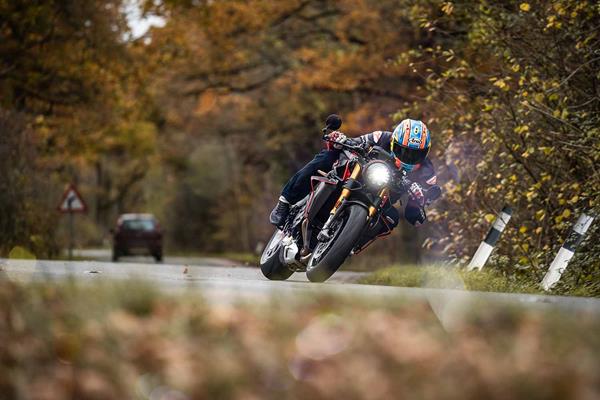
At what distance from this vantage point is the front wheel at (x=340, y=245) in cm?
1018

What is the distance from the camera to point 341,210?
34.4ft

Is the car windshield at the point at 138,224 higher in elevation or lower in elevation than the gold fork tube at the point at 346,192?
lower

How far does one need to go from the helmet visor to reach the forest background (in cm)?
170

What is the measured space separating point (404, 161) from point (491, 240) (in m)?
3.07

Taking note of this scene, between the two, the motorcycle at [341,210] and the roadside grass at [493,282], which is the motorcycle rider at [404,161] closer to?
the motorcycle at [341,210]

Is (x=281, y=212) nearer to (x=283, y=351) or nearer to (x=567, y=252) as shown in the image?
(x=567, y=252)

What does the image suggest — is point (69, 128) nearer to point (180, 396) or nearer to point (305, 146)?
point (305, 146)

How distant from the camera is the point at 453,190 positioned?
45.4 feet

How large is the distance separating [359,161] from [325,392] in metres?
6.84

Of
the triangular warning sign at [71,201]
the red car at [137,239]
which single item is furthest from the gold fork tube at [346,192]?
the red car at [137,239]

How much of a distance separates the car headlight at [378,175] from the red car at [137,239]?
27.1 m

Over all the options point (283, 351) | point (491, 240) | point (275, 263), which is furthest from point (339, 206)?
point (283, 351)

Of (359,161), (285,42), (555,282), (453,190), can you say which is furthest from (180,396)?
(285,42)

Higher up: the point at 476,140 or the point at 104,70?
the point at 476,140
